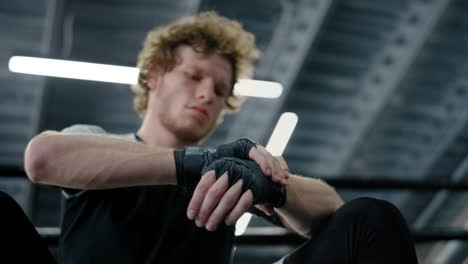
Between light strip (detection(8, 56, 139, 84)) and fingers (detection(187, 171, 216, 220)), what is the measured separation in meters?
1.46

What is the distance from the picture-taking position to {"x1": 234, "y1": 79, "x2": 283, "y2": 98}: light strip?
2.64 m

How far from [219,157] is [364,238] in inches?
15.8

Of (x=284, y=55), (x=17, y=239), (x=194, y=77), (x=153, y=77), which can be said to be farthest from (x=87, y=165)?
(x=284, y=55)

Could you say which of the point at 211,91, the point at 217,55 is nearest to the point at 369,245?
the point at 211,91

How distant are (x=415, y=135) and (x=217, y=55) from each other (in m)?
4.79

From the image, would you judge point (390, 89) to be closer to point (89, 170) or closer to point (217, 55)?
point (217, 55)

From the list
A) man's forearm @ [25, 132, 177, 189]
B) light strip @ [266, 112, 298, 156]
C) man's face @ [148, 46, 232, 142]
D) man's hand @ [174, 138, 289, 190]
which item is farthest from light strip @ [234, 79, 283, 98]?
man's forearm @ [25, 132, 177, 189]

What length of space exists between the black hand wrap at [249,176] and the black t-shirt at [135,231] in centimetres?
29

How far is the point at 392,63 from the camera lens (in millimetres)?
5277

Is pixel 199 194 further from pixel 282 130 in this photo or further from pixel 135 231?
pixel 282 130

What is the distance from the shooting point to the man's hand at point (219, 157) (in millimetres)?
1260

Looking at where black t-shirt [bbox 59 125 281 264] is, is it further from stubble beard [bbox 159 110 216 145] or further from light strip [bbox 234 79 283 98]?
light strip [bbox 234 79 283 98]

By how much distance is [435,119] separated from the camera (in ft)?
20.1

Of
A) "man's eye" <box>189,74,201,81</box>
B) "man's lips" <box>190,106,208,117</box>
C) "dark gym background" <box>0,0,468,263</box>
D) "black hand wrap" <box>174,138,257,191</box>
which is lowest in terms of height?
"dark gym background" <box>0,0,468,263</box>
